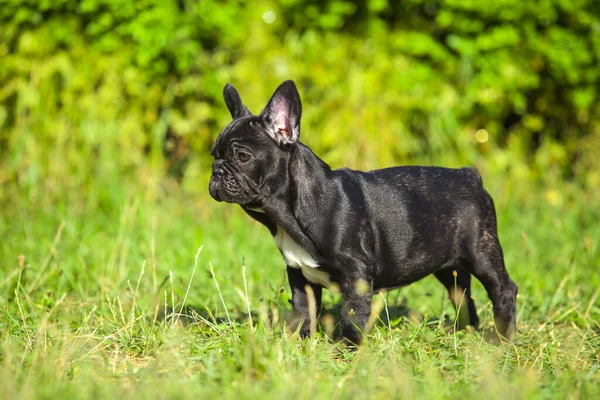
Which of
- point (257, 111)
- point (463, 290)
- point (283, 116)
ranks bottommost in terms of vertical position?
point (463, 290)

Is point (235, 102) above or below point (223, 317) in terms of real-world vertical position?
above

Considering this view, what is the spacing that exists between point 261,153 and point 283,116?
0.22 meters

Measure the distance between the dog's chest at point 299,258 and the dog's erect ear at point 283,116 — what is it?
488 millimetres

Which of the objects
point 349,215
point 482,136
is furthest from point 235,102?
point 482,136

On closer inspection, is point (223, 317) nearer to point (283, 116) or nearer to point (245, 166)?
point (245, 166)

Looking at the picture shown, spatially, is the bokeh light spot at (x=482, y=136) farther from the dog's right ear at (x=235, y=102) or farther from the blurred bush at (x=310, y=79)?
the dog's right ear at (x=235, y=102)

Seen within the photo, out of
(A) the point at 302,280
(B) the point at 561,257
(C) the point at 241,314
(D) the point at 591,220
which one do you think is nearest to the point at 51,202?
(C) the point at 241,314

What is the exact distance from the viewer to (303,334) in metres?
4.20

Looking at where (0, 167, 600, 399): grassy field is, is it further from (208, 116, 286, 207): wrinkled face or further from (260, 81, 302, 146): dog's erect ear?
(260, 81, 302, 146): dog's erect ear

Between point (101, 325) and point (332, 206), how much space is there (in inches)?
58.9

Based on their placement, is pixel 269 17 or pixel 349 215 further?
pixel 269 17

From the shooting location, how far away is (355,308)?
12.9 ft

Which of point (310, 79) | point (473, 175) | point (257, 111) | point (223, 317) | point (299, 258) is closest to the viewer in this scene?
point (299, 258)

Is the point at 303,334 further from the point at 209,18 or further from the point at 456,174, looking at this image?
the point at 209,18
